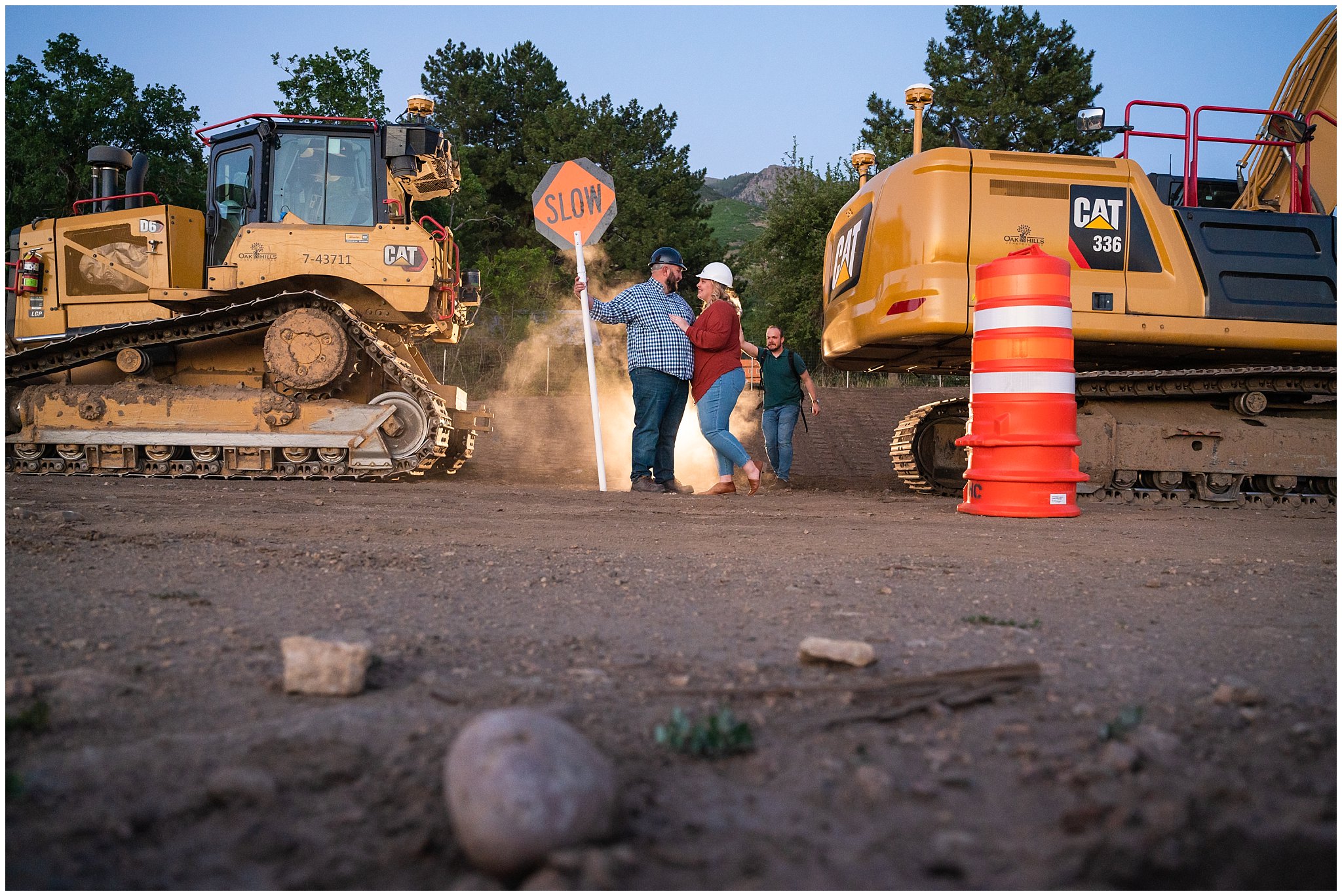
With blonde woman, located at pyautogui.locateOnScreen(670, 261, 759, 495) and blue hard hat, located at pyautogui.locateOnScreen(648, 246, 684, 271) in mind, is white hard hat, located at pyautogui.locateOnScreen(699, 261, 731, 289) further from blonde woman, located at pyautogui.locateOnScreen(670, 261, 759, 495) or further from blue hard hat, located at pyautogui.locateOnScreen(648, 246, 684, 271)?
blonde woman, located at pyautogui.locateOnScreen(670, 261, 759, 495)

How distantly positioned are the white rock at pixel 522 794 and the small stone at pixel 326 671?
2.06ft

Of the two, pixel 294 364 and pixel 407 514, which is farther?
pixel 294 364

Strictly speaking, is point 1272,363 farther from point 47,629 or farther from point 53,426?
point 53,426

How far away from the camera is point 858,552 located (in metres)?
4.45

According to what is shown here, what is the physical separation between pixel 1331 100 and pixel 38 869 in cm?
1078

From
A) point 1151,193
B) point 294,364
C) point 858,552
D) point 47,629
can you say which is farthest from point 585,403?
point 47,629

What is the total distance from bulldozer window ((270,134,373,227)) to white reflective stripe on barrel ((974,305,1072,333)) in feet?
20.5

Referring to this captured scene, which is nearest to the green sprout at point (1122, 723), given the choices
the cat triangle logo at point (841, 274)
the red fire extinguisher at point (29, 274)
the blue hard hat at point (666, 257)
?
the cat triangle logo at point (841, 274)

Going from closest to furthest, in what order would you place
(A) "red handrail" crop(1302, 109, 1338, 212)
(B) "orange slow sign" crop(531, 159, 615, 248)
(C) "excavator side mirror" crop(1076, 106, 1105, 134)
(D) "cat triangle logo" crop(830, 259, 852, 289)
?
(C) "excavator side mirror" crop(1076, 106, 1105, 134) < (A) "red handrail" crop(1302, 109, 1338, 212) < (D) "cat triangle logo" crop(830, 259, 852, 289) < (B) "orange slow sign" crop(531, 159, 615, 248)

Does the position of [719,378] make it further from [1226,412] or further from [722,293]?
[1226,412]

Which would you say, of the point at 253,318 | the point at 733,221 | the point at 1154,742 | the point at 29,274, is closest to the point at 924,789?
the point at 1154,742

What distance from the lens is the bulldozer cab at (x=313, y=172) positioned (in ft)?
30.6

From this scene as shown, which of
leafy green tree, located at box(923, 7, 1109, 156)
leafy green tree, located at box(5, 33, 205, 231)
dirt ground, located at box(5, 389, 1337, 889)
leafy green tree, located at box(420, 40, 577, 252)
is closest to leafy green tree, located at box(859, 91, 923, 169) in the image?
leafy green tree, located at box(923, 7, 1109, 156)

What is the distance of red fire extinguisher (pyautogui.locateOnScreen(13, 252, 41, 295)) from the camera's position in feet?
32.5
